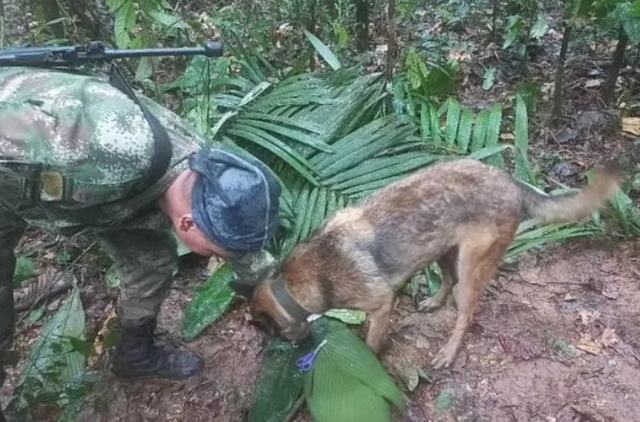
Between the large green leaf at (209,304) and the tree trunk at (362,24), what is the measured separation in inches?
131

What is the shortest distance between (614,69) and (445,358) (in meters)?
3.19

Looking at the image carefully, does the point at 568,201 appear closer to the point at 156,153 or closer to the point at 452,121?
the point at 452,121

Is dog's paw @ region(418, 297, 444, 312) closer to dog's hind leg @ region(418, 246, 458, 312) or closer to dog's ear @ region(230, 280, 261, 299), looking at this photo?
dog's hind leg @ region(418, 246, 458, 312)

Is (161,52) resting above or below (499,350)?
above

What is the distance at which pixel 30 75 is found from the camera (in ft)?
8.70

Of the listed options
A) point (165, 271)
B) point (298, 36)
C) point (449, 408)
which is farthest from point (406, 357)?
point (298, 36)

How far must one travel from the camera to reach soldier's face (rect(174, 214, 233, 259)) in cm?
266

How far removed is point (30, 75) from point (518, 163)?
10.9ft

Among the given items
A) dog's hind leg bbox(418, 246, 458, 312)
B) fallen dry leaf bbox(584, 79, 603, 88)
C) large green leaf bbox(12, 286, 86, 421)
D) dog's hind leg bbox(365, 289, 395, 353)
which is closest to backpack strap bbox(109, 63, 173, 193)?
large green leaf bbox(12, 286, 86, 421)

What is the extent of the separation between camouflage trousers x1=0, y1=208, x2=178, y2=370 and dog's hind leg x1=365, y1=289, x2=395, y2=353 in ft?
3.55

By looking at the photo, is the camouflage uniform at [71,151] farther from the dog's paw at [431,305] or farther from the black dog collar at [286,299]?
the dog's paw at [431,305]

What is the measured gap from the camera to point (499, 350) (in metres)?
3.87

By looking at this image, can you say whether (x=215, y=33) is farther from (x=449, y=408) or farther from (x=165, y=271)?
(x=449, y=408)

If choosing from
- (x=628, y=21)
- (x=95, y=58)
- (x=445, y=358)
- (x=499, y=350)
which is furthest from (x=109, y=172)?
(x=628, y=21)
